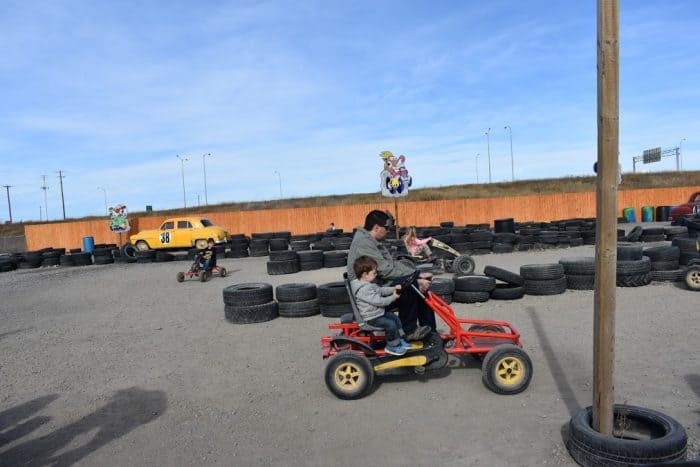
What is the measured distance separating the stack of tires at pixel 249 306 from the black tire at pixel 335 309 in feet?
3.03

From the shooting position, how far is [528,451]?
3.60m

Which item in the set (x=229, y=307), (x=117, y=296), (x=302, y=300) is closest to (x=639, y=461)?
(x=302, y=300)

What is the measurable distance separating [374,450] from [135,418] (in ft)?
8.14

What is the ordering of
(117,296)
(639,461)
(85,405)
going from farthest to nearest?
(117,296), (85,405), (639,461)

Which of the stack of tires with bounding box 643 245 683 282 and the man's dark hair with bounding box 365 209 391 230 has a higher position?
the man's dark hair with bounding box 365 209 391 230

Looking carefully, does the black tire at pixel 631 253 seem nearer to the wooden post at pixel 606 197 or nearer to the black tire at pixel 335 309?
the black tire at pixel 335 309

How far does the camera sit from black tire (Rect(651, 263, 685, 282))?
9.38 meters

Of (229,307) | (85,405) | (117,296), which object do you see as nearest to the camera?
(85,405)

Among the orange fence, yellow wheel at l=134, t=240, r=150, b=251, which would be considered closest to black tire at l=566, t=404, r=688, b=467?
yellow wheel at l=134, t=240, r=150, b=251

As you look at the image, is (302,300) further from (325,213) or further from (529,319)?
(325,213)

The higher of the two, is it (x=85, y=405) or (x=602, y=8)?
(x=602, y=8)

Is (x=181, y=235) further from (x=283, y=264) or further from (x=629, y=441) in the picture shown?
(x=629, y=441)

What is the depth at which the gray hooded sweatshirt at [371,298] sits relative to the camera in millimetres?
4766

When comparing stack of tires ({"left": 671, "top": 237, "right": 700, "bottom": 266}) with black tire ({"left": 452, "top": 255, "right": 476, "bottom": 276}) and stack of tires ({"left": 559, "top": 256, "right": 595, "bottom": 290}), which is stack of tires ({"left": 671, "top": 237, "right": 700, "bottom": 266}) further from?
black tire ({"left": 452, "top": 255, "right": 476, "bottom": 276})
